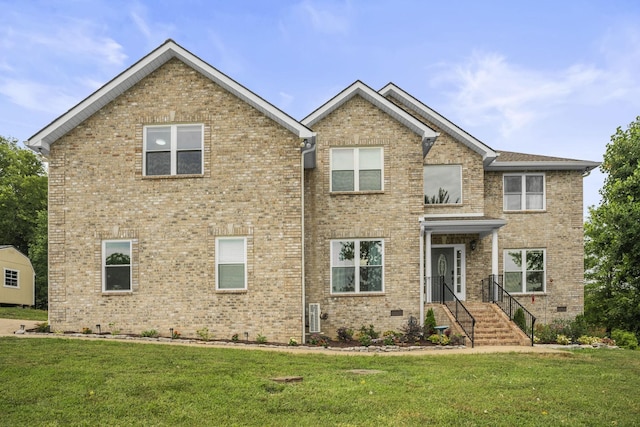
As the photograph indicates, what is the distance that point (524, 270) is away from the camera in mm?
19719

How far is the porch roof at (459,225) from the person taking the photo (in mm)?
16781

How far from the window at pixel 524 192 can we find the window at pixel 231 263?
11.0 metres

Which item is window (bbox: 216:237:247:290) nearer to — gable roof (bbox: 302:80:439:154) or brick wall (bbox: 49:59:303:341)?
brick wall (bbox: 49:59:303:341)

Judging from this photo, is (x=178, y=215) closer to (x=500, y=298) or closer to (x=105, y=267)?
→ (x=105, y=267)

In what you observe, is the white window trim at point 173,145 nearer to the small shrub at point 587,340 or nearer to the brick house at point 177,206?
the brick house at point 177,206

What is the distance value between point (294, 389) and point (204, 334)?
6694 mm

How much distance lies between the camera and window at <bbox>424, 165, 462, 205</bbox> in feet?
61.9

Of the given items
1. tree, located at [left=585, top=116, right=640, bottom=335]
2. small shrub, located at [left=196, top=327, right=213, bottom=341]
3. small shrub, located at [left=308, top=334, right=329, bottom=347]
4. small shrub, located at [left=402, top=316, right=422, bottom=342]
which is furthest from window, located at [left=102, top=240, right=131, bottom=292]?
tree, located at [left=585, top=116, right=640, bottom=335]

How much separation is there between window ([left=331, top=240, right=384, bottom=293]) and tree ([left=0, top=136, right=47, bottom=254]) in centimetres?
3237

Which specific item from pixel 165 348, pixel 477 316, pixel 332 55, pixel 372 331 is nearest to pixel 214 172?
pixel 165 348

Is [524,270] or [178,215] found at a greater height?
[178,215]

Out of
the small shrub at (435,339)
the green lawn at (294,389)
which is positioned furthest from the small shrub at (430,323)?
the green lawn at (294,389)

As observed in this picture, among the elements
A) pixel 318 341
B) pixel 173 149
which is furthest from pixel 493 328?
pixel 173 149

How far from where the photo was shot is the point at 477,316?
16.3 metres
